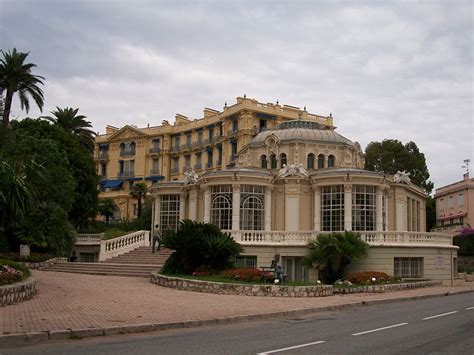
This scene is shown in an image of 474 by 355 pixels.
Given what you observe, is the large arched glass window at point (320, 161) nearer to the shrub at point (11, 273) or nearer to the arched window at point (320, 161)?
the arched window at point (320, 161)

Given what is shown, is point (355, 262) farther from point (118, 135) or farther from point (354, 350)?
point (118, 135)

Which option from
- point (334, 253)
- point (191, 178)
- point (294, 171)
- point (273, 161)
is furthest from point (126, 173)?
point (334, 253)

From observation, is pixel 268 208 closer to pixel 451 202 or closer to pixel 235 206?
pixel 235 206

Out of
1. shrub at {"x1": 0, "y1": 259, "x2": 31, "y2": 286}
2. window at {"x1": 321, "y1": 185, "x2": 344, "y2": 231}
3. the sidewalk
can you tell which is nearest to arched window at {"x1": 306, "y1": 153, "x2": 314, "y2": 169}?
window at {"x1": 321, "y1": 185, "x2": 344, "y2": 231}

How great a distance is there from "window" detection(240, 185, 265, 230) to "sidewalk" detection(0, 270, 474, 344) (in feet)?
32.0

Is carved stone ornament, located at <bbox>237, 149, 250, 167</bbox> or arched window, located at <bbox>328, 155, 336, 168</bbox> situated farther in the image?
carved stone ornament, located at <bbox>237, 149, 250, 167</bbox>

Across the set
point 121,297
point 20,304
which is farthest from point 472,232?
point 20,304

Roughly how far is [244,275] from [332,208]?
11.3 metres

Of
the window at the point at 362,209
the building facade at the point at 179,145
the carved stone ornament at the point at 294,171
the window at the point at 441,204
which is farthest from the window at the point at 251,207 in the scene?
the window at the point at 441,204

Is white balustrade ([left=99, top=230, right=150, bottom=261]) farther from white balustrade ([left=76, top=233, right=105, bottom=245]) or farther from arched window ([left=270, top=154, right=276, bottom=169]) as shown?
arched window ([left=270, top=154, right=276, bottom=169])

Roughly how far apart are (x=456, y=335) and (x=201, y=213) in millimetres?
24780

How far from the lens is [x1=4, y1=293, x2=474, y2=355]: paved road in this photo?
10297 mm

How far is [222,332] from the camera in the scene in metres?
13.0

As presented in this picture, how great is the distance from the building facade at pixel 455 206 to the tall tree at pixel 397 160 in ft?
10.6
